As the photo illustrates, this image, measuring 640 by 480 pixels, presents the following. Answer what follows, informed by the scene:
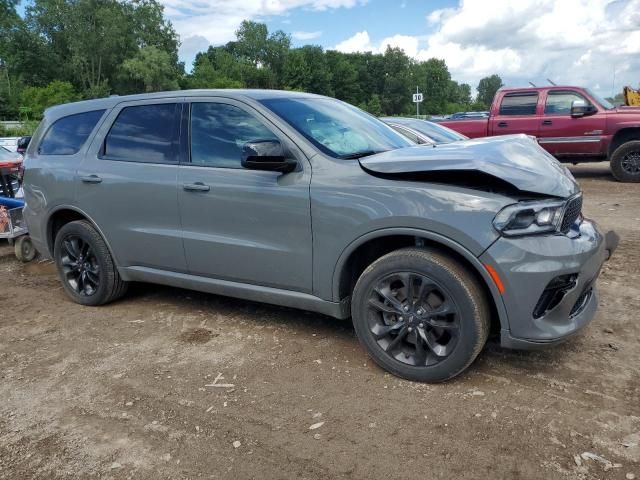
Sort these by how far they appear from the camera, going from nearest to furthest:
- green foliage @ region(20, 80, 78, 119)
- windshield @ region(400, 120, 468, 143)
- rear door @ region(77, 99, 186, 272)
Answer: rear door @ region(77, 99, 186, 272) < windshield @ region(400, 120, 468, 143) < green foliage @ region(20, 80, 78, 119)

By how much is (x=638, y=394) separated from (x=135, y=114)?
399cm

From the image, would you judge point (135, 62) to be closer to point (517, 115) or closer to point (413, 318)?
point (517, 115)

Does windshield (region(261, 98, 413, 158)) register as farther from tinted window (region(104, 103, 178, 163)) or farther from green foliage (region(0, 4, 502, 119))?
green foliage (region(0, 4, 502, 119))

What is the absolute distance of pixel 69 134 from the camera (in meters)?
4.82

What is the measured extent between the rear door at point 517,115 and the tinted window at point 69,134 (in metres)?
8.83

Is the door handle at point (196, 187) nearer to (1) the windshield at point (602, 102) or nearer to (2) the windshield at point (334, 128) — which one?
(2) the windshield at point (334, 128)

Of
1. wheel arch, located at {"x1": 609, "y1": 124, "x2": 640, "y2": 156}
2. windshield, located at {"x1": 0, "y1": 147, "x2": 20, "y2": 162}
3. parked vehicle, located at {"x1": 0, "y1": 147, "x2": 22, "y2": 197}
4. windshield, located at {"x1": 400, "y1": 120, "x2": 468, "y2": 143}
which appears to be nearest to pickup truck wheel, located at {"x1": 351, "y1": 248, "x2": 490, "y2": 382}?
windshield, located at {"x1": 400, "y1": 120, "x2": 468, "y2": 143}

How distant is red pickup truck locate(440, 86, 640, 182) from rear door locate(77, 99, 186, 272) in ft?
29.0

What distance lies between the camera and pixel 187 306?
4781 millimetres

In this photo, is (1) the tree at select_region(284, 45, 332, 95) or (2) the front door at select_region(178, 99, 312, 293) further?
(1) the tree at select_region(284, 45, 332, 95)

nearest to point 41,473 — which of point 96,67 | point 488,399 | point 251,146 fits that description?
point 251,146

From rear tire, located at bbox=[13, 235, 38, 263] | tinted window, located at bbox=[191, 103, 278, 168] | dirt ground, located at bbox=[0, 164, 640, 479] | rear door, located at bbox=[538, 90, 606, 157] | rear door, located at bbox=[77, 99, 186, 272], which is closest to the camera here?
dirt ground, located at bbox=[0, 164, 640, 479]

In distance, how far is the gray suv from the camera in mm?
2936

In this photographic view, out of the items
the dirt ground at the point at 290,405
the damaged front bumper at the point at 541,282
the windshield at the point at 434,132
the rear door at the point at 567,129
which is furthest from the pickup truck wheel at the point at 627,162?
the damaged front bumper at the point at 541,282
